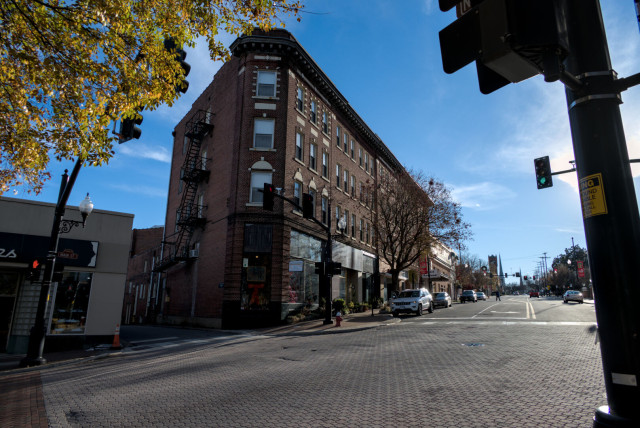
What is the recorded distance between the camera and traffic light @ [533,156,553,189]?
1447cm

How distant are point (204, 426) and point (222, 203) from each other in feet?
65.3

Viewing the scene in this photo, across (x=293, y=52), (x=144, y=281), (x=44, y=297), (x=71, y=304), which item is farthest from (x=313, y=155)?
(x=144, y=281)

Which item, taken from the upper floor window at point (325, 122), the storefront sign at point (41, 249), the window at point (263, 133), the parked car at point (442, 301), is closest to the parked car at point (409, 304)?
the parked car at point (442, 301)

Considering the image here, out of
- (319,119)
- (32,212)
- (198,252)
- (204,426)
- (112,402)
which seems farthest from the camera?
(319,119)

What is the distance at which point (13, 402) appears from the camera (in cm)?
695

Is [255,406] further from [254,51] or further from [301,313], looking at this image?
[254,51]

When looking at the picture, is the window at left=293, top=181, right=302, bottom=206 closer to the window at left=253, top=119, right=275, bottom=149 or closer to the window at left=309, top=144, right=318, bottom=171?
the window at left=309, top=144, right=318, bottom=171

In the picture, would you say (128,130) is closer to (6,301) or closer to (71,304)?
(71,304)

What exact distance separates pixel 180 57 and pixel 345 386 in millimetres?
7206

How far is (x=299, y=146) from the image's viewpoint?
26.3 m

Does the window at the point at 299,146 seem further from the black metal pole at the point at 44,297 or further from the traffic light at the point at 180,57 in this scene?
the traffic light at the point at 180,57

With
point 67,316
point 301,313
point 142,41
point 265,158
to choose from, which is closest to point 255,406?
point 142,41

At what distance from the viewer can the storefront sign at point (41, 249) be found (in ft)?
44.9

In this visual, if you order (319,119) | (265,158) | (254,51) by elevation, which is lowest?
(265,158)
